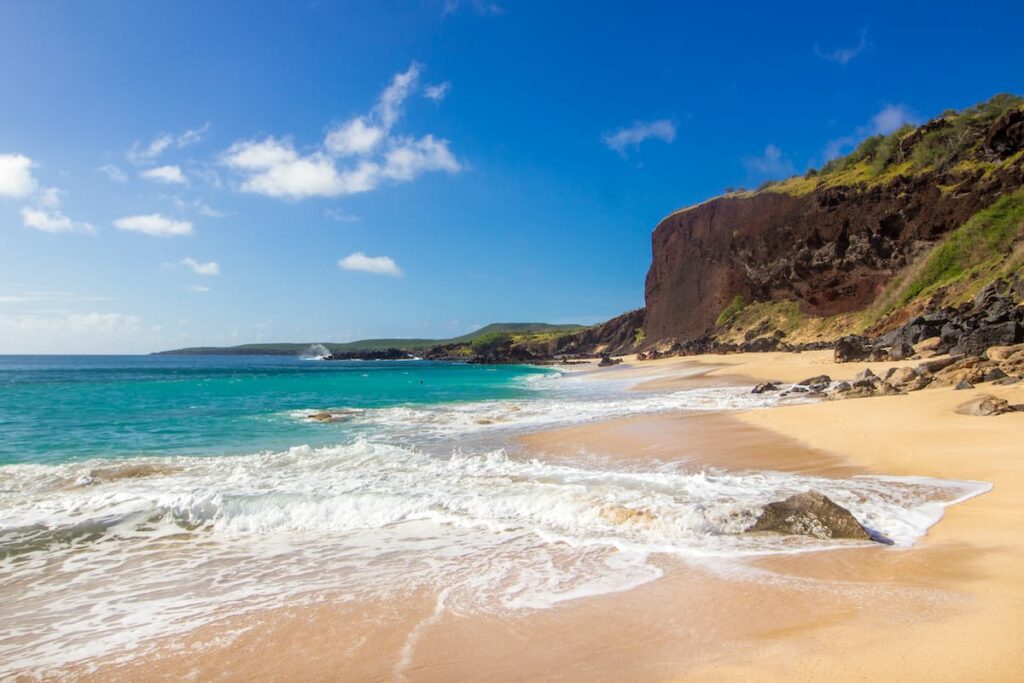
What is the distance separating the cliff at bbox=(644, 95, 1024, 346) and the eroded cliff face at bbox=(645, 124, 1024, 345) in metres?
0.10

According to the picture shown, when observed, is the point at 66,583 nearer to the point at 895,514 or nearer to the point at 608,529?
the point at 608,529

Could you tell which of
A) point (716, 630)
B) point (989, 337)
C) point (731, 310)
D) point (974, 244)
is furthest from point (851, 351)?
point (731, 310)

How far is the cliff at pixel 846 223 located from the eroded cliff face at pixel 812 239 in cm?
10

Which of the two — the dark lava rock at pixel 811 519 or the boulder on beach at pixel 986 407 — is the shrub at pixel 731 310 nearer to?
the boulder on beach at pixel 986 407

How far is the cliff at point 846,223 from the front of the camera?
129 feet

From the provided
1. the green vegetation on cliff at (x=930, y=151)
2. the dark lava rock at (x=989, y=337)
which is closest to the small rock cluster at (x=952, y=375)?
the dark lava rock at (x=989, y=337)

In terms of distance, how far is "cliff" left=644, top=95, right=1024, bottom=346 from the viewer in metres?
39.5

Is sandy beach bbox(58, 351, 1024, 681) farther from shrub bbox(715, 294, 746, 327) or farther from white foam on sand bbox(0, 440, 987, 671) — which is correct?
shrub bbox(715, 294, 746, 327)

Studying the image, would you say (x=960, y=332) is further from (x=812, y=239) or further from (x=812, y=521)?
(x=812, y=239)

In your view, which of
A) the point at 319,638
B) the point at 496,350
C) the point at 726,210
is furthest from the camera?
the point at 496,350

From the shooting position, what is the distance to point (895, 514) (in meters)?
6.46

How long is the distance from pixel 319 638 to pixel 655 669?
8.29 ft

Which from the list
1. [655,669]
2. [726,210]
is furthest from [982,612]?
[726,210]

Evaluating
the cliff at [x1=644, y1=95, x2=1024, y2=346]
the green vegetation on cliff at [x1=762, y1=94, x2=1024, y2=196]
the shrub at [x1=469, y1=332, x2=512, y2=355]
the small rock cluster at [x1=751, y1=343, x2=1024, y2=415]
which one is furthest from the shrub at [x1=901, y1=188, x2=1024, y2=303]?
the shrub at [x1=469, y1=332, x2=512, y2=355]
